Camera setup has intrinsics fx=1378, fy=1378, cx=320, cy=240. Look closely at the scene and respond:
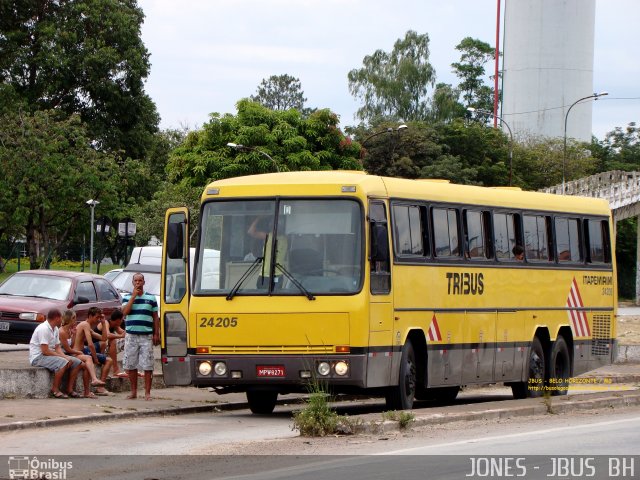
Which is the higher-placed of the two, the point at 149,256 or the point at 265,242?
the point at 149,256

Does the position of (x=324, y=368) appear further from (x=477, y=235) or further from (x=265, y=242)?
(x=477, y=235)

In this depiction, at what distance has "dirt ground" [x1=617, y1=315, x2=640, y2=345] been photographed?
4157 cm

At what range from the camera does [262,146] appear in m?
73.2

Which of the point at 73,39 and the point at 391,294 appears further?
the point at 73,39

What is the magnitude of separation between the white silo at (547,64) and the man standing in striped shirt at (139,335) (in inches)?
3540

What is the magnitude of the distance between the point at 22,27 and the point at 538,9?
149ft

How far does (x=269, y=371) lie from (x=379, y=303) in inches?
67.8

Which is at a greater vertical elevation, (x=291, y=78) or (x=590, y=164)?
(x=291, y=78)

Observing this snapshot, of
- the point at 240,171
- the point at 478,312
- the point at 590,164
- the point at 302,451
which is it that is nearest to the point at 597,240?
the point at 478,312

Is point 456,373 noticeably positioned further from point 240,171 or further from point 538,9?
point 538,9

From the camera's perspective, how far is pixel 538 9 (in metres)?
107

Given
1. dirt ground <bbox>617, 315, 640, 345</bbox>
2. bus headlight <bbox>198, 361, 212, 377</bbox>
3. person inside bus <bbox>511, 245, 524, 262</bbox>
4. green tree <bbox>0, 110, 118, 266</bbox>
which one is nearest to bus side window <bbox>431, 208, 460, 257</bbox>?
person inside bus <bbox>511, 245, 524, 262</bbox>

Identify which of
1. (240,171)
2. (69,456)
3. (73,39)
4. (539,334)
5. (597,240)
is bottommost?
(69,456)

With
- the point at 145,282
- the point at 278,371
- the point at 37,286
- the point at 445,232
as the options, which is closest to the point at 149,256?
the point at 145,282
